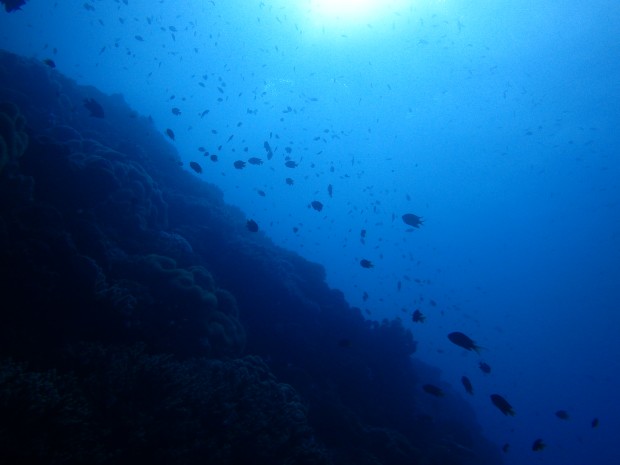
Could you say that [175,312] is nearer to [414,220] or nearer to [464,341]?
[464,341]

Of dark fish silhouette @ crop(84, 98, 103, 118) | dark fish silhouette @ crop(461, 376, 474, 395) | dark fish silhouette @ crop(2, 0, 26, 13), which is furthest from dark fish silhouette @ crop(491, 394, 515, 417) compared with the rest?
dark fish silhouette @ crop(2, 0, 26, 13)

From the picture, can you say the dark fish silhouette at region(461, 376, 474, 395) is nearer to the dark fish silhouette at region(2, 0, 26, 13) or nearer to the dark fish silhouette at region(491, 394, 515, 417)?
the dark fish silhouette at region(491, 394, 515, 417)

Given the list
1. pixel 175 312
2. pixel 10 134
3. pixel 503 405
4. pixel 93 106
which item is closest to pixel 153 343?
pixel 175 312

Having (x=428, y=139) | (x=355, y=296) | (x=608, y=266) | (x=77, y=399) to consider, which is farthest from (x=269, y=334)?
(x=608, y=266)

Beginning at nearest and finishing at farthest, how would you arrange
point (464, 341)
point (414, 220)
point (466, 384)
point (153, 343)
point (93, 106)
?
point (464, 341)
point (153, 343)
point (466, 384)
point (93, 106)
point (414, 220)

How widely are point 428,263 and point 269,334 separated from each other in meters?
189

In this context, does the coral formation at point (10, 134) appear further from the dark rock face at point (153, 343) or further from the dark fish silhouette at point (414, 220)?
the dark fish silhouette at point (414, 220)

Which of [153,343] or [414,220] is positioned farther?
[414,220]

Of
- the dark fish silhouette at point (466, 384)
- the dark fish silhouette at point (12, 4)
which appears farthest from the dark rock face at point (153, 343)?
the dark fish silhouette at point (12, 4)

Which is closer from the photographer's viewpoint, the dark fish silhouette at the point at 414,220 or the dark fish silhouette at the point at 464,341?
the dark fish silhouette at the point at 464,341

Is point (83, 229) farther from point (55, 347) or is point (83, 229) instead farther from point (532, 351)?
point (532, 351)

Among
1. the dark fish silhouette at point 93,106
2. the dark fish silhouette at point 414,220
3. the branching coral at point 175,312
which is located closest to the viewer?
the branching coral at point 175,312

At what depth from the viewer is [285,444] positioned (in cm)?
782

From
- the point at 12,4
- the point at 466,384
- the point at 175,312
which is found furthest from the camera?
the point at 466,384
